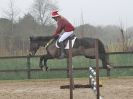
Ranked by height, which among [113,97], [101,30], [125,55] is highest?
[101,30]

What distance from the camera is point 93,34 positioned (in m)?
25.4

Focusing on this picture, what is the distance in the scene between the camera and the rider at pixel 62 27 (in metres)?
12.2

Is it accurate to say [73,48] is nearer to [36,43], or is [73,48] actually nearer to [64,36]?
[64,36]

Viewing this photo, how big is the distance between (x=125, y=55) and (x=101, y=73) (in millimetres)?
1392

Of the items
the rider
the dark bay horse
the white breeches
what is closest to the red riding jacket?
the rider

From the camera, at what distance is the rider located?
12.2 meters

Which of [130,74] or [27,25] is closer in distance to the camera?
[130,74]

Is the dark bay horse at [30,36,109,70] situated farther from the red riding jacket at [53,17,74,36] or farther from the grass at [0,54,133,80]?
the grass at [0,54,133,80]

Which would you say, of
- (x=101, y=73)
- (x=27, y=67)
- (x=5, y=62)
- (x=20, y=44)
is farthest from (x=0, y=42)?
(x=101, y=73)

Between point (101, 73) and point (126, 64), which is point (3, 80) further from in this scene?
point (126, 64)

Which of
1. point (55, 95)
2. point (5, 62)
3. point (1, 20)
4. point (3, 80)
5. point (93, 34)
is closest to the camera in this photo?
point (55, 95)

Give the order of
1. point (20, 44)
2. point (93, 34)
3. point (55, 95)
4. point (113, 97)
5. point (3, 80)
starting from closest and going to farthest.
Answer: point (113, 97), point (55, 95), point (3, 80), point (20, 44), point (93, 34)

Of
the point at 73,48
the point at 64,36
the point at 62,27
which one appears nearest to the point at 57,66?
the point at 73,48

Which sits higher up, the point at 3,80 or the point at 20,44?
the point at 20,44
